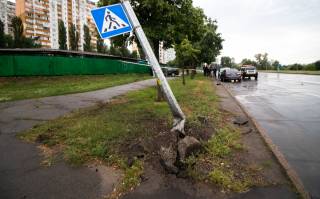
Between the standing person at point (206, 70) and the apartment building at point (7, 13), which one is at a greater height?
the apartment building at point (7, 13)

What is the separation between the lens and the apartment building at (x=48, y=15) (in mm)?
74250

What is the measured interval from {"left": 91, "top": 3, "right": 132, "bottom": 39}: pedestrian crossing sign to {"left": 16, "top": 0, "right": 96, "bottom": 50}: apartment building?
74.3 m

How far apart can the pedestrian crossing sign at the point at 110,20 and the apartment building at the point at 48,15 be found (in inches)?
2926

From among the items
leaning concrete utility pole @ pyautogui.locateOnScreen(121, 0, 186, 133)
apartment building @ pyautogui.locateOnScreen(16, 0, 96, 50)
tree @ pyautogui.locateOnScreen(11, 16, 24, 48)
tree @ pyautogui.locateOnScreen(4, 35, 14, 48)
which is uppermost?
apartment building @ pyautogui.locateOnScreen(16, 0, 96, 50)

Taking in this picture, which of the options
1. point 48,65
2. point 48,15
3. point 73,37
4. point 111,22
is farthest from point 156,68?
point 48,15

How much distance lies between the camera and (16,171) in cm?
361

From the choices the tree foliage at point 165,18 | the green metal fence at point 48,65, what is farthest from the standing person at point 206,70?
the tree foliage at point 165,18

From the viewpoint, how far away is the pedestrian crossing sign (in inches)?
166

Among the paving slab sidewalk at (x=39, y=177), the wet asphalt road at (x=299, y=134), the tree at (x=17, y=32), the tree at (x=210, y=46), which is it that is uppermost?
the tree at (x=17, y=32)

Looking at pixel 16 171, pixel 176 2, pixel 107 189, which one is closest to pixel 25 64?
pixel 176 2

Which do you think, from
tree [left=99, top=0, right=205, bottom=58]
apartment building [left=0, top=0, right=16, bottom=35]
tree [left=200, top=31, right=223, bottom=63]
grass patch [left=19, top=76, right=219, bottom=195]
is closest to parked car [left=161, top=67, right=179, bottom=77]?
tree [left=200, top=31, right=223, bottom=63]

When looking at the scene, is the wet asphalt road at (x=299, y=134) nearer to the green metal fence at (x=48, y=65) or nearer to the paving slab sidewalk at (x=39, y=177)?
the paving slab sidewalk at (x=39, y=177)

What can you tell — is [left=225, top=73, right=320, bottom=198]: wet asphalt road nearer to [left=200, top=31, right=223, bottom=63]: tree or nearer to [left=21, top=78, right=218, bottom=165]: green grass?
[left=21, top=78, right=218, bottom=165]: green grass

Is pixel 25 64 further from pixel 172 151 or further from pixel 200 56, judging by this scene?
pixel 200 56
